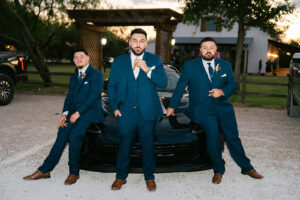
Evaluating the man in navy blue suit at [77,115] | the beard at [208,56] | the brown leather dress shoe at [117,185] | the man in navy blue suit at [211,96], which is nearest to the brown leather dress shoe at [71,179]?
the man in navy blue suit at [77,115]

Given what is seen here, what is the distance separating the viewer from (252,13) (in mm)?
13008

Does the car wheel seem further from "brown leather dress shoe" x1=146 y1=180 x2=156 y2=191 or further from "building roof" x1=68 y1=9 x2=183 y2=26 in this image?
"brown leather dress shoe" x1=146 y1=180 x2=156 y2=191

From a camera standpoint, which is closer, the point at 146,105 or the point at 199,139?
the point at 146,105

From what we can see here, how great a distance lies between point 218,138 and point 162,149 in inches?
27.6

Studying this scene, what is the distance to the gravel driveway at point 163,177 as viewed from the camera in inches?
128

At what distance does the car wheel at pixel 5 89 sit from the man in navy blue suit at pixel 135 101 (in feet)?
23.3

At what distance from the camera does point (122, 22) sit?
12383 mm

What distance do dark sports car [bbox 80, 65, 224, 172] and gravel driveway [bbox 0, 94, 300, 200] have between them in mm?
271

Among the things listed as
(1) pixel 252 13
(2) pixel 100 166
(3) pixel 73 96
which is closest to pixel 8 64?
(3) pixel 73 96

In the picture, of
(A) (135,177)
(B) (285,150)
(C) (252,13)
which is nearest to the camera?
(A) (135,177)

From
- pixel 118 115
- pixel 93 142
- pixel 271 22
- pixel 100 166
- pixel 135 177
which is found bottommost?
pixel 135 177

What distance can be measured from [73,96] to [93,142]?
2.10 ft

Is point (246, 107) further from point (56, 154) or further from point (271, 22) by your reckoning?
point (56, 154)

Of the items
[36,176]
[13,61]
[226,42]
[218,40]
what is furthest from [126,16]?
[218,40]
